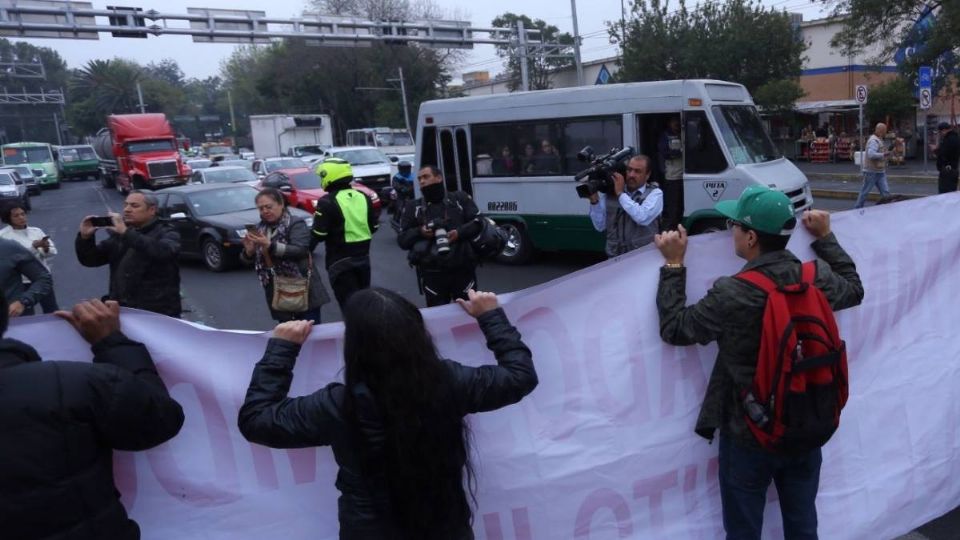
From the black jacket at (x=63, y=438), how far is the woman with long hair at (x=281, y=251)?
12.0 feet

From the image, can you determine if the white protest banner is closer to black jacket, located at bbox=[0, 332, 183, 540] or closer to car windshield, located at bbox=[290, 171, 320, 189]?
black jacket, located at bbox=[0, 332, 183, 540]

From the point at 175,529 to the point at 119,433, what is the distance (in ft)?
2.78

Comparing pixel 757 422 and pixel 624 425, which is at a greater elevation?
pixel 757 422

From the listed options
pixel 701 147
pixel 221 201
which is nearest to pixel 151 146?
pixel 221 201

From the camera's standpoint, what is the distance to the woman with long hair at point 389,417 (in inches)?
74.3

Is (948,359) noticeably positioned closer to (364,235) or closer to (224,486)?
(224,486)

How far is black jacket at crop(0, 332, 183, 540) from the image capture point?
178 cm

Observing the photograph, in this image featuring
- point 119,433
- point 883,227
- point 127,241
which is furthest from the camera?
point 127,241

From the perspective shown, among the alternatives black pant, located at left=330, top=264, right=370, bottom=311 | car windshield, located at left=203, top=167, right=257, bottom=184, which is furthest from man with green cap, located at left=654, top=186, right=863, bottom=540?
car windshield, located at left=203, top=167, right=257, bottom=184

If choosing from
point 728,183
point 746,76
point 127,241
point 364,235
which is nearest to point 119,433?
point 127,241

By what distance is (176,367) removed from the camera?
8.32ft

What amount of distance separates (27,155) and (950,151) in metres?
47.8

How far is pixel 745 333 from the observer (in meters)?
2.43

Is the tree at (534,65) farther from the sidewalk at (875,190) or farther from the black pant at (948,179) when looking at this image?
the black pant at (948,179)
